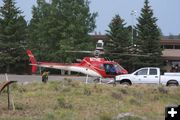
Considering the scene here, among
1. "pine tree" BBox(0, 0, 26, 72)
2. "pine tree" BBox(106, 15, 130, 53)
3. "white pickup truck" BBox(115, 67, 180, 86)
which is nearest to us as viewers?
"white pickup truck" BBox(115, 67, 180, 86)

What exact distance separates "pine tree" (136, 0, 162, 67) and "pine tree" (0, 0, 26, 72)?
17.4 meters

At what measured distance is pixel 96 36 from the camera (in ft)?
259

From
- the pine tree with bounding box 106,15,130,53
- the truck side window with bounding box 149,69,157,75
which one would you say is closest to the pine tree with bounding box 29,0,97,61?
the pine tree with bounding box 106,15,130,53

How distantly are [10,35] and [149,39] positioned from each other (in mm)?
20055

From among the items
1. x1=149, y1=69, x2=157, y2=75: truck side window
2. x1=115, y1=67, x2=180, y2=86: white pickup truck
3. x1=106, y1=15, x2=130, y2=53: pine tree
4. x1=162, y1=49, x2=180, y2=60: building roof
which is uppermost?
x1=106, y1=15, x2=130, y2=53: pine tree

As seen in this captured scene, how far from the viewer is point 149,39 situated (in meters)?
65.9

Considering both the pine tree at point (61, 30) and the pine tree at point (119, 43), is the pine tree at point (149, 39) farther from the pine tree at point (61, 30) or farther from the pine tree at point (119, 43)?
the pine tree at point (61, 30)

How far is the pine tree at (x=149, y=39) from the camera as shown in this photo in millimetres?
66188

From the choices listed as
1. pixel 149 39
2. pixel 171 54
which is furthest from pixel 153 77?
pixel 171 54

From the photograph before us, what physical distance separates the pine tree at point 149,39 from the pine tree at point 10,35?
17374 mm

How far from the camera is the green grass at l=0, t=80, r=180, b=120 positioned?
40.9 feet

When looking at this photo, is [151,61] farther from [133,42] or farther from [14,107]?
[14,107]

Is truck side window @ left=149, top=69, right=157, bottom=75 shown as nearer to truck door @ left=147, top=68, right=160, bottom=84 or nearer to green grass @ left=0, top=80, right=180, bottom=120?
truck door @ left=147, top=68, right=160, bottom=84

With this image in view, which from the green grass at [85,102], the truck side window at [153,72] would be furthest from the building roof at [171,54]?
the green grass at [85,102]
